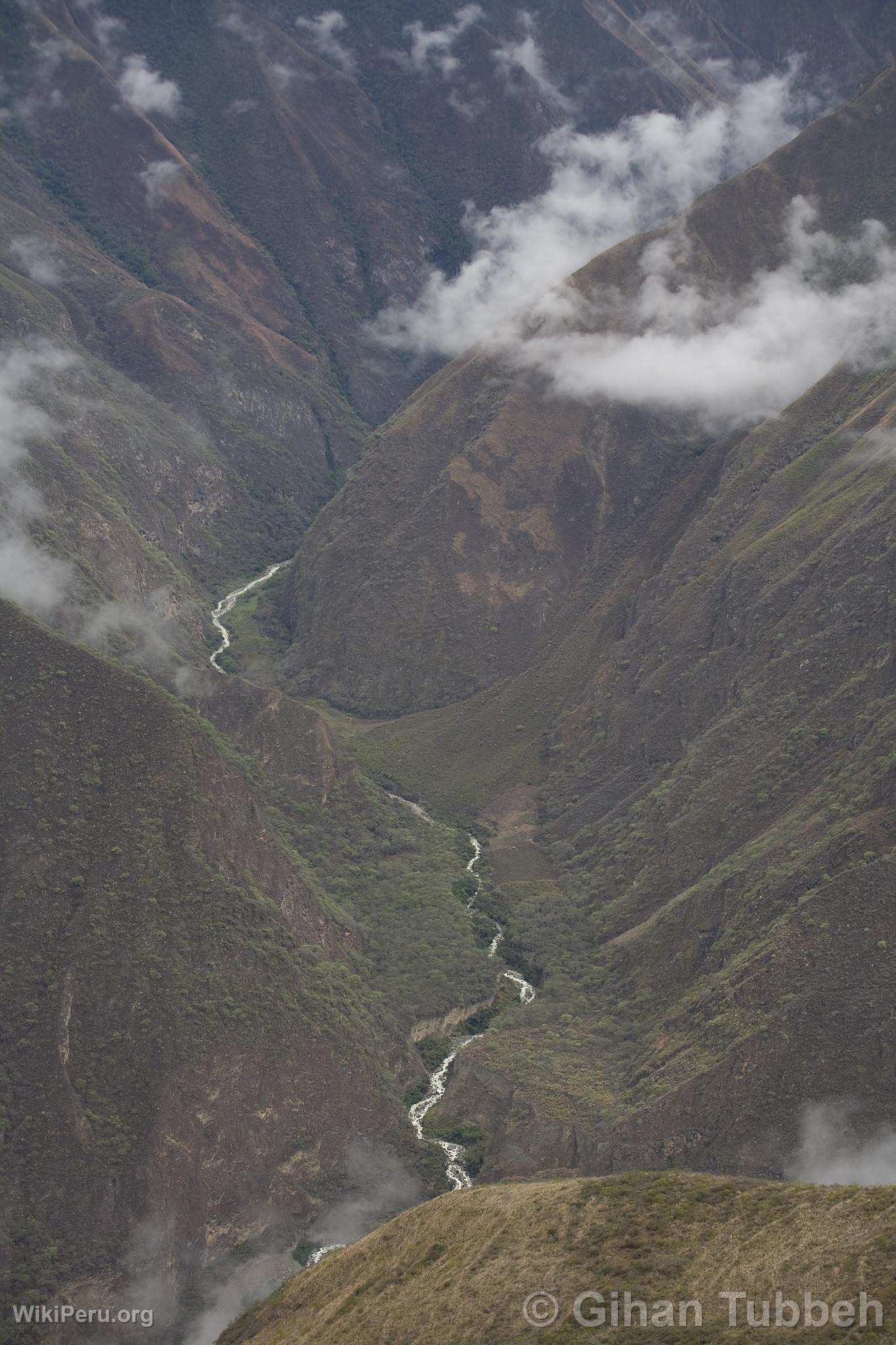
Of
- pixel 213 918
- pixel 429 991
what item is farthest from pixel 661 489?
pixel 213 918

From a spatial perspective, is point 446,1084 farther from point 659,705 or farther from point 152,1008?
point 659,705

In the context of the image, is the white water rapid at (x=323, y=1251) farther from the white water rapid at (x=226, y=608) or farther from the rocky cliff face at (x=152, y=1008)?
the white water rapid at (x=226, y=608)

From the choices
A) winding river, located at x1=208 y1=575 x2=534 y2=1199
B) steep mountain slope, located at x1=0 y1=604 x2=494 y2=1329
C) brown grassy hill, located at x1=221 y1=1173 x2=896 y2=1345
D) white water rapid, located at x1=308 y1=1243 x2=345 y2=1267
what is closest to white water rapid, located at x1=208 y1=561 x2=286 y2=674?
winding river, located at x1=208 y1=575 x2=534 y2=1199

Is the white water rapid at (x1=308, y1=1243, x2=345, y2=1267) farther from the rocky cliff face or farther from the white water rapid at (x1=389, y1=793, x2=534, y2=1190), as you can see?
the white water rapid at (x1=389, y1=793, x2=534, y2=1190)

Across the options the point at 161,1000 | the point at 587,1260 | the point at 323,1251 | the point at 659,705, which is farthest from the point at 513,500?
the point at 587,1260

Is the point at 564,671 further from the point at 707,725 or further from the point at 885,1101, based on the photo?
the point at 885,1101

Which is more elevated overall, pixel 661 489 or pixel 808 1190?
pixel 661 489
